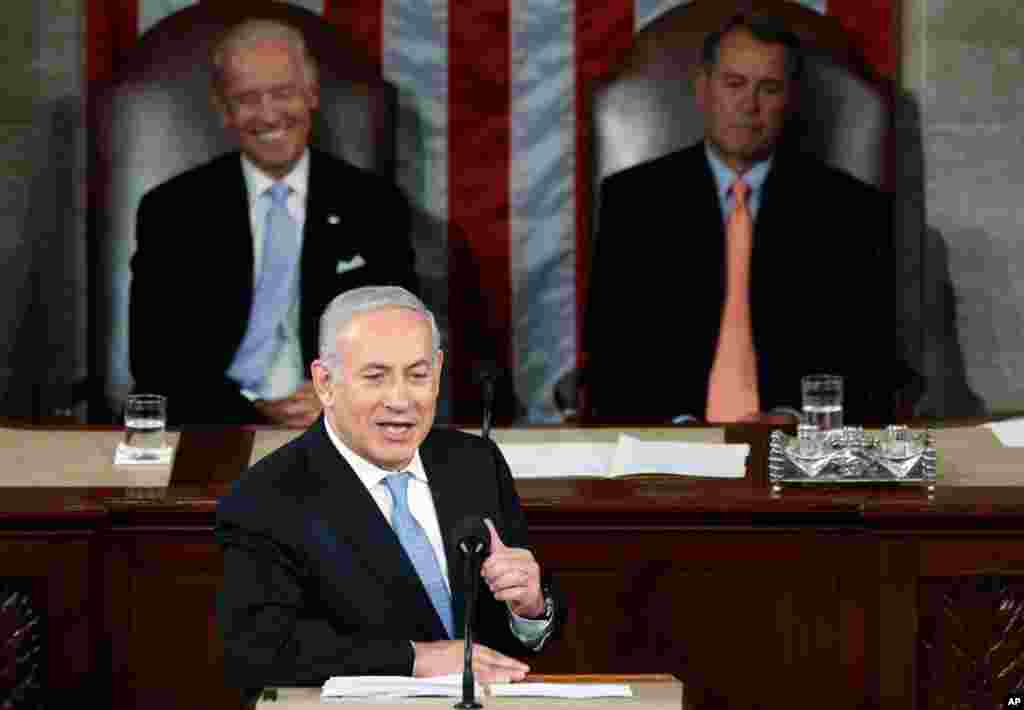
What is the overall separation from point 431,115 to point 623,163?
70 cm

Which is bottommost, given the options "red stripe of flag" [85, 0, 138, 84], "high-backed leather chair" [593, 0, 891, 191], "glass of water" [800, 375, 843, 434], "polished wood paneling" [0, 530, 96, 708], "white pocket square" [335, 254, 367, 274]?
"polished wood paneling" [0, 530, 96, 708]

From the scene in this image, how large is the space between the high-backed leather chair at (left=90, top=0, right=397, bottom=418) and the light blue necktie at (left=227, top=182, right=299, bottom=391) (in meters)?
0.25

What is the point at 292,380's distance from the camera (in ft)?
20.1

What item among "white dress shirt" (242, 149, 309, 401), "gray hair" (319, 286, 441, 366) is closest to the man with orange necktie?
"white dress shirt" (242, 149, 309, 401)

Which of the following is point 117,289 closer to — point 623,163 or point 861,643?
point 623,163

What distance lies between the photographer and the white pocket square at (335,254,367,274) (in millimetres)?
6109

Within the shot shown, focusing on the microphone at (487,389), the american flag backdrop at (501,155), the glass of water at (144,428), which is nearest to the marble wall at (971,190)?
the american flag backdrop at (501,155)

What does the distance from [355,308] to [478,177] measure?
3.77 meters

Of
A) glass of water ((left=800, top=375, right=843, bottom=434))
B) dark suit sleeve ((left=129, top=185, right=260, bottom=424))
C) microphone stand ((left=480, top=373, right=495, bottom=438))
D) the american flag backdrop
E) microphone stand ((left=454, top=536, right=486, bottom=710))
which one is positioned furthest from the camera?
the american flag backdrop

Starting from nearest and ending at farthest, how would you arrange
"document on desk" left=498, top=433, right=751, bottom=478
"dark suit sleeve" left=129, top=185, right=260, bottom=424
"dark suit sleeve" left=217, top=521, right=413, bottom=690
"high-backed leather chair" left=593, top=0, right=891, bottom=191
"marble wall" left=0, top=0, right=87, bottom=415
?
1. "dark suit sleeve" left=217, top=521, right=413, bottom=690
2. "document on desk" left=498, top=433, right=751, bottom=478
3. "dark suit sleeve" left=129, top=185, right=260, bottom=424
4. "high-backed leather chair" left=593, top=0, right=891, bottom=191
5. "marble wall" left=0, top=0, right=87, bottom=415

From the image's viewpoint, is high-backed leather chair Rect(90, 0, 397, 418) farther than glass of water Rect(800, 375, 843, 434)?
Yes

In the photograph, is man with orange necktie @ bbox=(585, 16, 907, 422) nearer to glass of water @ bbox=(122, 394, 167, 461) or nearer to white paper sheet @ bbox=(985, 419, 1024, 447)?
white paper sheet @ bbox=(985, 419, 1024, 447)

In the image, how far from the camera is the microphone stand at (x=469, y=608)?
2.60 meters

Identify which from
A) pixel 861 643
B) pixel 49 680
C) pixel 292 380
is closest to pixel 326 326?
pixel 49 680
